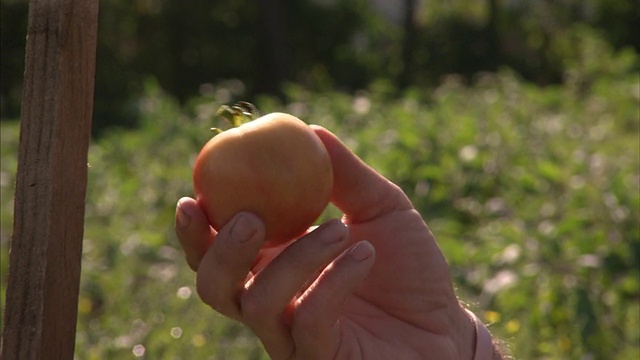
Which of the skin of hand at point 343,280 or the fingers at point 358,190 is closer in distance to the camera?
the skin of hand at point 343,280

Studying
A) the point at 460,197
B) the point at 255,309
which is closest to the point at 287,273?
the point at 255,309

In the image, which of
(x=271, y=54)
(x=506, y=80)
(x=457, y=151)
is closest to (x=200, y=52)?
(x=271, y=54)

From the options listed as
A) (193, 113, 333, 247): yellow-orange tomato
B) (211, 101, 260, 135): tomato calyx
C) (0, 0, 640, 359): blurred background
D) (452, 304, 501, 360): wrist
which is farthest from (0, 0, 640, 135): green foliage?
(193, 113, 333, 247): yellow-orange tomato

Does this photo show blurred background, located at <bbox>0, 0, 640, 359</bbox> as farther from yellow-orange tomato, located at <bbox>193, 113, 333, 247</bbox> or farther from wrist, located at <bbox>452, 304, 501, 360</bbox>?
yellow-orange tomato, located at <bbox>193, 113, 333, 247</bbox>

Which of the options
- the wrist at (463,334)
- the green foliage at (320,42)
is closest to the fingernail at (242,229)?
the wrist at (463,334)

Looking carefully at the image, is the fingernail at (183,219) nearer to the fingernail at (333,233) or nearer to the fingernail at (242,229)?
the fingernail at (242,229)

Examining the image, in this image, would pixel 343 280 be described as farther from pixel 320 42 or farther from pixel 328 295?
pixel 320 42

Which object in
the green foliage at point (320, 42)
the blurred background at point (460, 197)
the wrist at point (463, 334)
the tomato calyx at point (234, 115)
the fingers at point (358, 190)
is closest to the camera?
the tomato calyx at point (234, 115)

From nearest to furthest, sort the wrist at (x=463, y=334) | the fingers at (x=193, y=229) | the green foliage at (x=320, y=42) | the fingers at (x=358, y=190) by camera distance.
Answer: the fingers at (x=193, y=229), the fingers at (x=358, y=190), the wrist at (x=463, y=334), the green foliage at (x=320, y=42)
